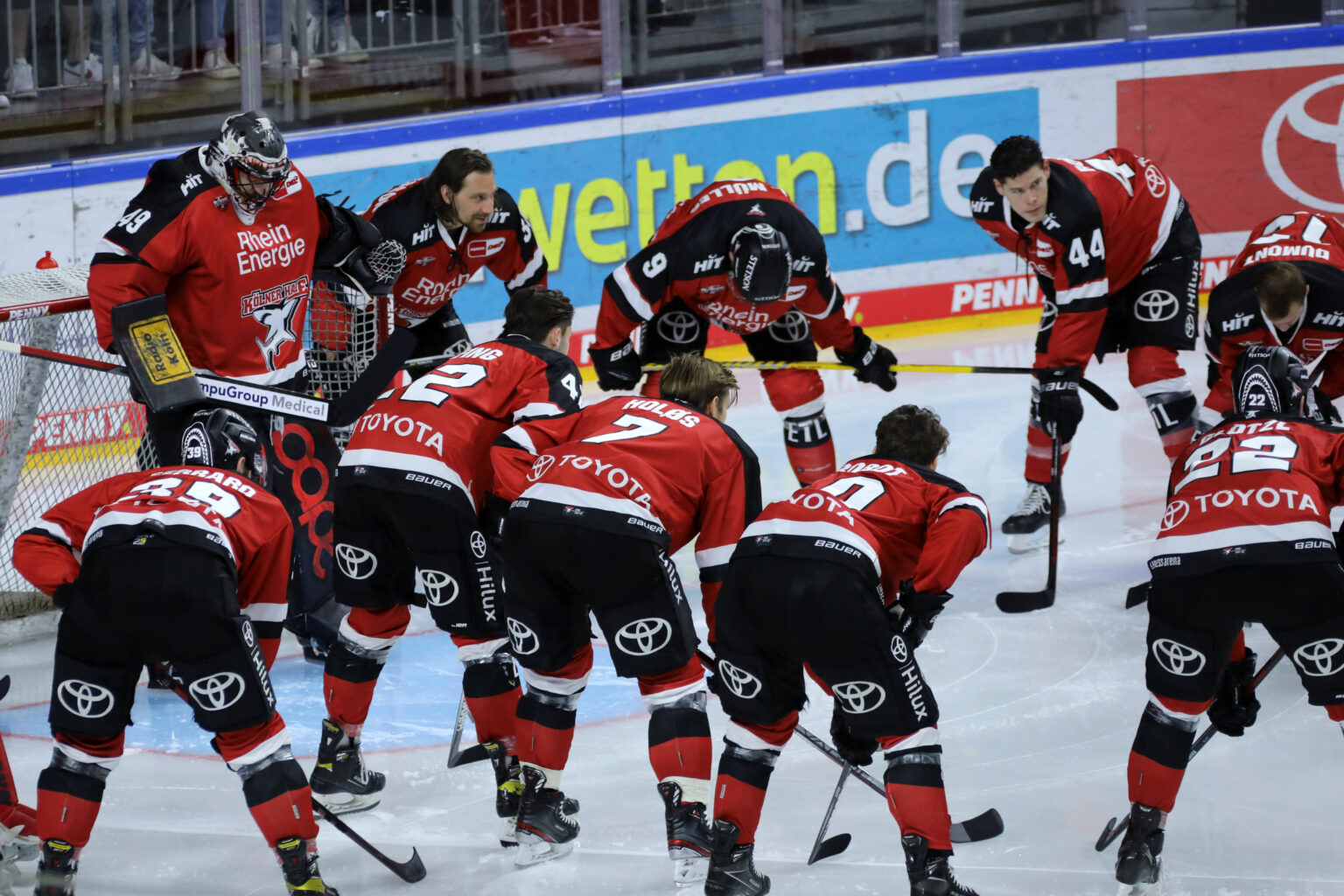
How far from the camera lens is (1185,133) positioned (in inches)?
321

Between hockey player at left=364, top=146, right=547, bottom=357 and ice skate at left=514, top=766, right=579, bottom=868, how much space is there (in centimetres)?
169

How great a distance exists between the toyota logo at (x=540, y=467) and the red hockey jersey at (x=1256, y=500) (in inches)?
48.6

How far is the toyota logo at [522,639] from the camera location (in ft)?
11.0

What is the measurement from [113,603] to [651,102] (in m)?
4.95

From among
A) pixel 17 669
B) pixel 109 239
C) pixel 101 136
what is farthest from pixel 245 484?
pixel 101 136

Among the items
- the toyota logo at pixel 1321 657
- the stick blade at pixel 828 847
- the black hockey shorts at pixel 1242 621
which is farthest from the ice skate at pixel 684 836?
the toyota logo at pixel 1321 657

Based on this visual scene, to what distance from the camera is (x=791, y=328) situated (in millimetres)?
5320

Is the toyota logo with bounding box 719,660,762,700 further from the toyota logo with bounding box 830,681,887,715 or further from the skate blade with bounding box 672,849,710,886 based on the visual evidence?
the skate blade with bounding box 672,849,710,886

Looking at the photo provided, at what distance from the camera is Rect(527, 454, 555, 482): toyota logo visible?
3402mm

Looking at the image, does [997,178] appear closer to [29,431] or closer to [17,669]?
[29,431]

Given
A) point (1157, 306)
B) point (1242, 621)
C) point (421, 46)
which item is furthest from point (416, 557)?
point (421, 46)

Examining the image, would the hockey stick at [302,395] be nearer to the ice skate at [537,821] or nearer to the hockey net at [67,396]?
the hockey net at [67,396]

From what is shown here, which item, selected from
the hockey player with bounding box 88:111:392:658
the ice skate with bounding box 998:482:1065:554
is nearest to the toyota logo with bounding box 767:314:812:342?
the ice skate with bounding box 998:482:1065:554

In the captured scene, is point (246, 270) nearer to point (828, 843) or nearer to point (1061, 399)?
point (828, 843)
